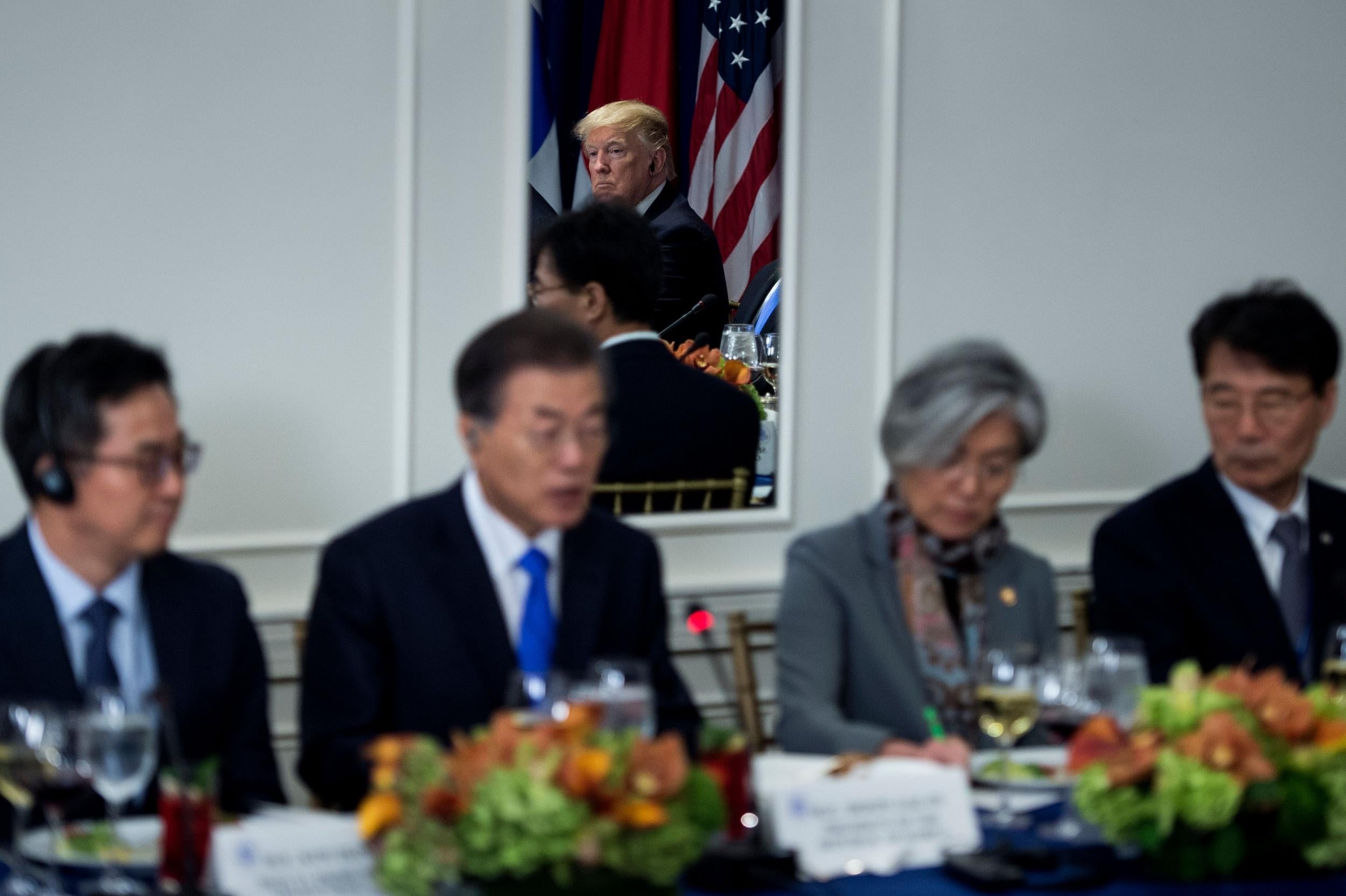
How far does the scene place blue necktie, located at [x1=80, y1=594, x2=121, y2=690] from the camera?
7.63 ft

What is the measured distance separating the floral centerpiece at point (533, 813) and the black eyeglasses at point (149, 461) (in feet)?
2.31

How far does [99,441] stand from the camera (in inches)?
90.7

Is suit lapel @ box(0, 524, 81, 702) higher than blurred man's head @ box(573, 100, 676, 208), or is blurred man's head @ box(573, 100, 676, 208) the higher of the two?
blurred man's head @ box(573, 100, 676, 208)

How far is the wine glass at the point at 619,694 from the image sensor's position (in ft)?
6.28

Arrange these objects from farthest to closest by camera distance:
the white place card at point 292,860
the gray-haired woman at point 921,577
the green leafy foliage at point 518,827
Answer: the gray-haired woman at point 921,577 < the white place card at point 292,860 < the green leafy foliage at point 518,827

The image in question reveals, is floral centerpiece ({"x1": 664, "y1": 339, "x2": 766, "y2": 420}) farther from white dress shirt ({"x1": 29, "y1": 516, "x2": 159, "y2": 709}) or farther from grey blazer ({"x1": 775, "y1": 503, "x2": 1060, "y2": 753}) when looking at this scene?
white dress shirt ({"x1": 29, "y1": 516, "x2": 159, "y2": 709})

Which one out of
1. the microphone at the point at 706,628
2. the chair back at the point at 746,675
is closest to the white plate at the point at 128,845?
the microphone at the point at 706,628

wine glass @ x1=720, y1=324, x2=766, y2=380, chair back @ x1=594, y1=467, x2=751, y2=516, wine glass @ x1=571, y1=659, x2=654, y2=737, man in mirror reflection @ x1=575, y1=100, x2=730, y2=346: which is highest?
man in mirror reflection @ x1=575, y1=100, x2=730, y2=346

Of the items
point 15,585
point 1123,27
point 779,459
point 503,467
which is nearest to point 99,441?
point 15,585

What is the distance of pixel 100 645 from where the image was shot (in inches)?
92.1

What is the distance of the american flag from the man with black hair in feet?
0.53

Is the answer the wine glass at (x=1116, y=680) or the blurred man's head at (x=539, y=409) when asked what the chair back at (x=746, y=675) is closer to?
the blurred man's head at (x=539, y=409)

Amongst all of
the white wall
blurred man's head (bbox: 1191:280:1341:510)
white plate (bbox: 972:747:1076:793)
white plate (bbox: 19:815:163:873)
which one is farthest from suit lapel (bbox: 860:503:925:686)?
white plate (bbox: 19:815:163:873)

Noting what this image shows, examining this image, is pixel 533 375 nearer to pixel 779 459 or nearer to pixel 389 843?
pixel 389 843
